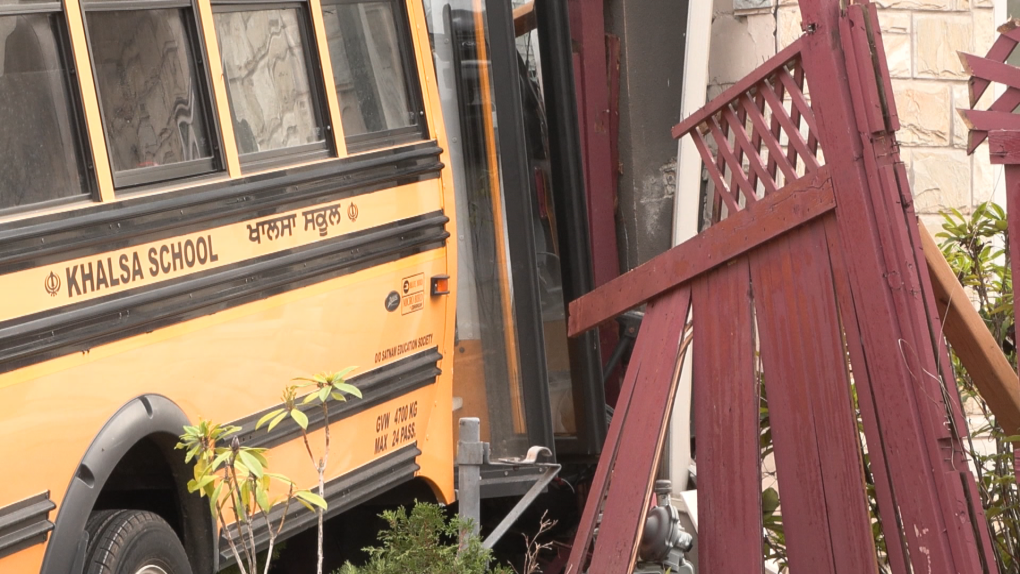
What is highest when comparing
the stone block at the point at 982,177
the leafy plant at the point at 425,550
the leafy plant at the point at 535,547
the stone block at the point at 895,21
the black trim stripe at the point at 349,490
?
the stone block at the point at 895,21

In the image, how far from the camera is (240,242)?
3611 mm

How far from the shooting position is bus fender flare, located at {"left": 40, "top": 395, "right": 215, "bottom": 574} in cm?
299

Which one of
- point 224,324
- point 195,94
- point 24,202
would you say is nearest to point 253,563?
point 224,324

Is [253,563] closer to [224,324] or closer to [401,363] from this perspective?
[224,324]

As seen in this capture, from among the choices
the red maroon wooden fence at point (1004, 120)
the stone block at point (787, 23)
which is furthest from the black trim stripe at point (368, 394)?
the stone block at point (787, 23)

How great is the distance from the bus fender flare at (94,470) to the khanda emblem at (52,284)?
1.19 ft

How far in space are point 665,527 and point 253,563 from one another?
1962mm

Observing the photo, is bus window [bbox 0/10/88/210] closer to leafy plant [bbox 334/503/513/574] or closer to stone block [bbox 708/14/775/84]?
leafy plant [bbox 334/503/513/574]

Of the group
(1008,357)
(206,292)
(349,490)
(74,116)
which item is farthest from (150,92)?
(1008,357)

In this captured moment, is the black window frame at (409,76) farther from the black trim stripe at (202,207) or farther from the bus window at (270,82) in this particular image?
the bus window at (270,82)

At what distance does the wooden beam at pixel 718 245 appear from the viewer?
3240 mm

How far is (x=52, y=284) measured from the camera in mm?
2969

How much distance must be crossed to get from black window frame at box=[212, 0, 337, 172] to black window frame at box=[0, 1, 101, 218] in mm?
702

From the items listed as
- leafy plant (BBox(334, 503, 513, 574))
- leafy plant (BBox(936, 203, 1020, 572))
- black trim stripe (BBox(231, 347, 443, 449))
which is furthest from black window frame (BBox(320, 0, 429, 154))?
leafy plant (BBox(936, 203, 1020, 572))
